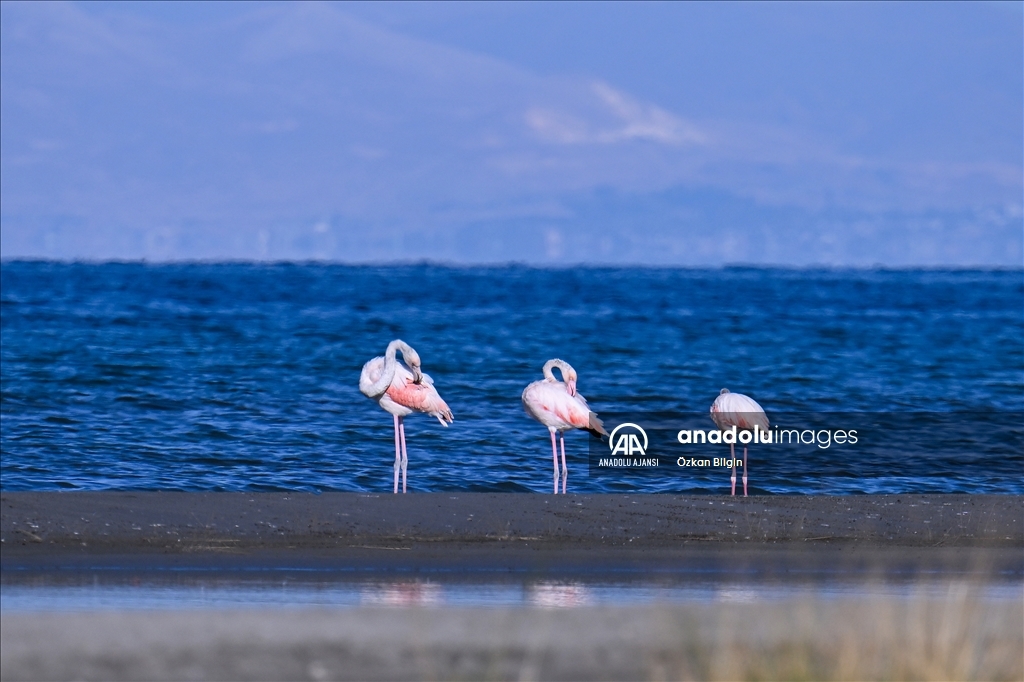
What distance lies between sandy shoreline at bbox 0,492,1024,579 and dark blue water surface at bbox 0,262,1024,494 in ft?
17.9

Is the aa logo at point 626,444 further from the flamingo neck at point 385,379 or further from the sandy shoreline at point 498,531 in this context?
the sandy shoreline at point 498,531

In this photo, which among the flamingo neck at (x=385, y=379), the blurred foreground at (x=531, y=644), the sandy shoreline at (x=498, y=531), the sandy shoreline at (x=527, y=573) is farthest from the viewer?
the flamingo neck at (x=385, y=379)

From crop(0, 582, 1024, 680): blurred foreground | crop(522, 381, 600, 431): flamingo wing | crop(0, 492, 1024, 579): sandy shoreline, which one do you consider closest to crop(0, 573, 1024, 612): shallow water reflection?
crop(0, 492, 1024, 579): sandy shoreline

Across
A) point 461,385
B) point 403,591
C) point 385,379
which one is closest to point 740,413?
point 385,379

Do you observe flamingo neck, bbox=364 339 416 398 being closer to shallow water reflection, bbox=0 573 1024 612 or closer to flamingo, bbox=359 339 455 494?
flamingo, bbox=359 339 455 494

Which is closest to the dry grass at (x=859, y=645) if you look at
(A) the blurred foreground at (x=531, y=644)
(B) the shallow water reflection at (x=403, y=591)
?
(A) the blurred foreground at (x=531, y=644)

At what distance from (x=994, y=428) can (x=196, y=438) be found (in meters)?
10.7

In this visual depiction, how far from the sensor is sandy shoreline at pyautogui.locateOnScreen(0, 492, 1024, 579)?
8398 mm

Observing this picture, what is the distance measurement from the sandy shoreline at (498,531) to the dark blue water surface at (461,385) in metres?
5.47

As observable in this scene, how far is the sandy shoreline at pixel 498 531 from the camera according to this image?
8398 millimetres

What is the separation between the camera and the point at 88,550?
27.4 ft

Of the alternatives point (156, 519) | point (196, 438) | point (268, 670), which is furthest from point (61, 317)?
point (268, 670)

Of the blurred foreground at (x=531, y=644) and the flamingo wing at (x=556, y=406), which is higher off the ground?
the flamingo wing at (x=556, y=406)

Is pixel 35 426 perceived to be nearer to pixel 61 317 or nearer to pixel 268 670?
pixel 268 670
